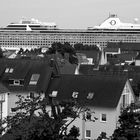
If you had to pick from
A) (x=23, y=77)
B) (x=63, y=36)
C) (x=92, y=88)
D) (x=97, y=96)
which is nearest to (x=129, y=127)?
Result: (x=97, y=96)

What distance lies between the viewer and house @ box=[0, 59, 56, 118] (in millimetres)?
27828

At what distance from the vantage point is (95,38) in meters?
146

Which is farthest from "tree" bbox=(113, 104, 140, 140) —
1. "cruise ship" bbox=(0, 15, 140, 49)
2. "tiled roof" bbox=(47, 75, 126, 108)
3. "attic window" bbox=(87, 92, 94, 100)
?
"cruise ship" bbox=(0, 15, 140, 49)

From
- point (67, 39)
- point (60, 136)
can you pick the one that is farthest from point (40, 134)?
point (67, 39)

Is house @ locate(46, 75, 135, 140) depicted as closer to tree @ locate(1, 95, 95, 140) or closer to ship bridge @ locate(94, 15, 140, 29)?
tree @ locate(1, 95, 95, 140)

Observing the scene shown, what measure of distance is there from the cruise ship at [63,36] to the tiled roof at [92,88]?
11733 cm

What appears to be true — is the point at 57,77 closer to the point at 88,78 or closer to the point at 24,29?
the point at 88,78

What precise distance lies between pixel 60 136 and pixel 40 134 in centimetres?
68

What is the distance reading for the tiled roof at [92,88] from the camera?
81.6 ft

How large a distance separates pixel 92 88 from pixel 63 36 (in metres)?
121

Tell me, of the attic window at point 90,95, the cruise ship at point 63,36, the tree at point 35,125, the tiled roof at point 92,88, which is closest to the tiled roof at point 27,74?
the tiled roof at point 92,88

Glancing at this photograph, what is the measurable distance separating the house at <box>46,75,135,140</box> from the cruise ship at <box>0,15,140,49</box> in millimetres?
117640

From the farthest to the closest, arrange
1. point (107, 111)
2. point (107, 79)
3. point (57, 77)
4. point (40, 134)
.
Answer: point (57, 77) < point (107, 79) < point (107, 111) < point (40, 134)

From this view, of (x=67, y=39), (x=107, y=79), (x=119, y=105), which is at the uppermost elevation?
(x=67, y=39)
